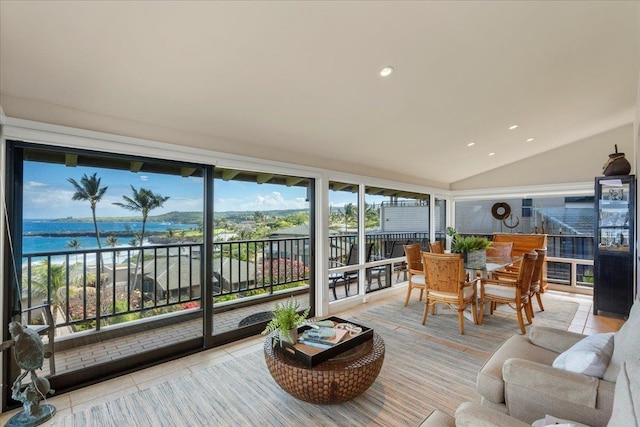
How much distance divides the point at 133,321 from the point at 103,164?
1.77 meters

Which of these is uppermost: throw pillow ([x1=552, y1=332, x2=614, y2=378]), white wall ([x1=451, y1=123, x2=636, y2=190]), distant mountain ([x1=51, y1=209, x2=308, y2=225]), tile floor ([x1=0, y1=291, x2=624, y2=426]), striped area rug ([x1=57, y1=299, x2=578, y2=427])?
white wall ([x1=451, y1=123, x2=636, y2=190])

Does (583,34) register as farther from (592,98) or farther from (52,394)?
(52,394)

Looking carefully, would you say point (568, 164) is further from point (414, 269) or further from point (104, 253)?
point (104, 253)

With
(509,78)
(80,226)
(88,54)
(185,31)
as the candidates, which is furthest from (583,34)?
(80,226)

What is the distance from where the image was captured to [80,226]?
2.88 meters

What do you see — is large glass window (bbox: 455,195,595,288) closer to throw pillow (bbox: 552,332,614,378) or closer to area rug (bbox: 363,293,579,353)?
area rug (bbox: 363,293,579,353)

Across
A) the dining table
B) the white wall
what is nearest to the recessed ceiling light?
the dining table

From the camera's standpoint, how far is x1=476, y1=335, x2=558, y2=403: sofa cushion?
1.71 m

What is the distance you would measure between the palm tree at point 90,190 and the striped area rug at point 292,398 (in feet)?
5.67

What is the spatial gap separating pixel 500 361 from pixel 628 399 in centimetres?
122

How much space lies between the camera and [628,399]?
0.83 metres

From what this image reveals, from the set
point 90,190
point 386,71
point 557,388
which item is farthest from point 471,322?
point 90,190

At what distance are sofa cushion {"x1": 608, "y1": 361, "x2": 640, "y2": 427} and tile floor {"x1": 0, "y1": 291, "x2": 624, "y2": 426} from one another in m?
2.96

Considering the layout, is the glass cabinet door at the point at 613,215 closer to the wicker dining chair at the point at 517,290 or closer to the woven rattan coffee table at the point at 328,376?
the wicker dining chair at the point at 517,290
